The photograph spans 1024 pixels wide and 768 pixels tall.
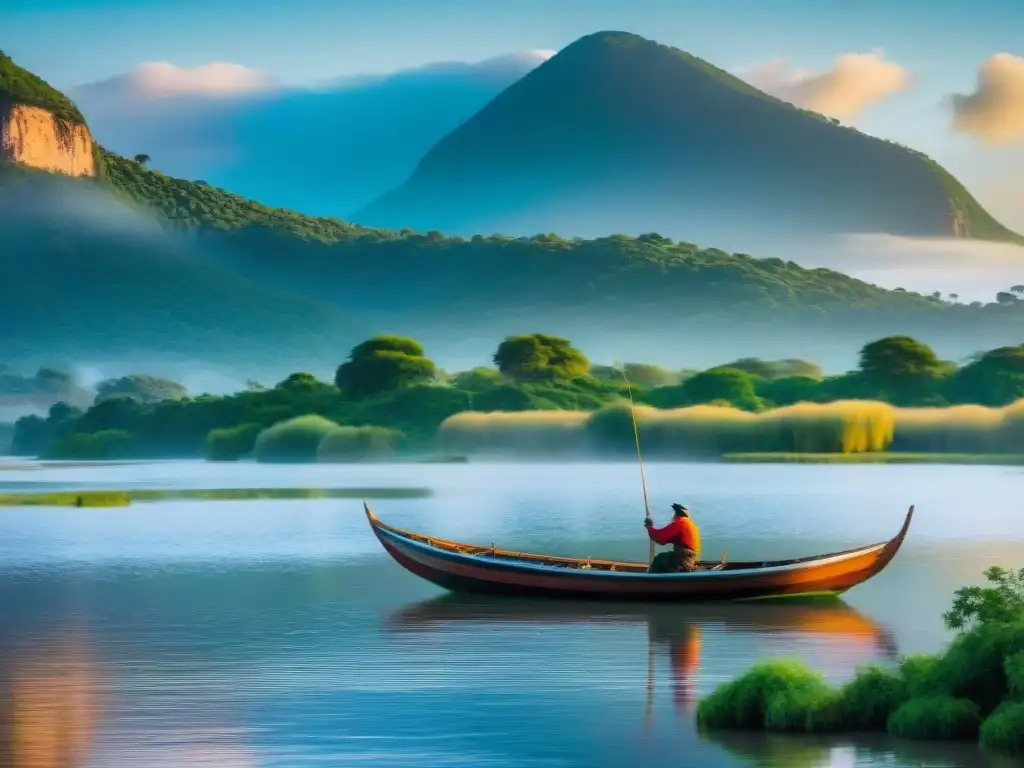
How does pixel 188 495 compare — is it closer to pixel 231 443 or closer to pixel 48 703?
pixel 48 703

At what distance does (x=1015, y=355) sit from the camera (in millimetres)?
158000

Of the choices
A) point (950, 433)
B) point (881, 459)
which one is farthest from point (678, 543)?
point (950, 433)

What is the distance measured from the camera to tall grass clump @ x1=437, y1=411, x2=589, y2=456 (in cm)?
14088

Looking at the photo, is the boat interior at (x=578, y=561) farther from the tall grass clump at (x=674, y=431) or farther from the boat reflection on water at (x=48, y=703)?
the tall grass clump at (x=674, y=431)

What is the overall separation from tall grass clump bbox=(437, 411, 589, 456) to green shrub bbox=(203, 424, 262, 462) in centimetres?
1665

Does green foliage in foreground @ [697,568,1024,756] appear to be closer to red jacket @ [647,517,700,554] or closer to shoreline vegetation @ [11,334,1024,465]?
red jacket @ [647,517,700,554]

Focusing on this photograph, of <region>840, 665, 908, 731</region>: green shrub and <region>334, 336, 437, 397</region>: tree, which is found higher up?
<region>334, 336, 437, 397</region>: tree

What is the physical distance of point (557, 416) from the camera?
148 meters

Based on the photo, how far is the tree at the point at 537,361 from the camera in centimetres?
17050

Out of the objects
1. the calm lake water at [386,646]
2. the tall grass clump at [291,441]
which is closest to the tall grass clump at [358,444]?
the tall grass clump at [291,441]

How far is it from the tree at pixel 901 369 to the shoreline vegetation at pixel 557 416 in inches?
6.4

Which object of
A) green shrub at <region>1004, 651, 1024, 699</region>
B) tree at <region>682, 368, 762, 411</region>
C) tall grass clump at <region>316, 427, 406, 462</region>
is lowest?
green shrub at <region>1004, 651, 1024, 699</region>

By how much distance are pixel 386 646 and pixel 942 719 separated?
9.80 m

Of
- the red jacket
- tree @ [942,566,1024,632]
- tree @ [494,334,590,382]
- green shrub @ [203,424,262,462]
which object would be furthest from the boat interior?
tree @ [494,334,590,382]
